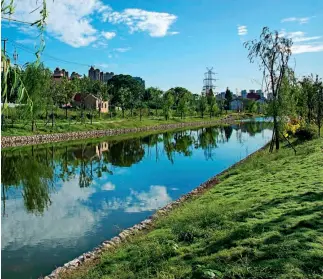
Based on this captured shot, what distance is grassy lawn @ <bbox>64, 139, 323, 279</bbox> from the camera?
631 cm

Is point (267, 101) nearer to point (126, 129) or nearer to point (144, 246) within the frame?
point (144, 246)

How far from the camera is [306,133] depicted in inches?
1201

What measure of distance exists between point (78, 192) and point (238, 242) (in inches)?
562

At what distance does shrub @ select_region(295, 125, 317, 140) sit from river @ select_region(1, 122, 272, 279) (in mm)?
6166

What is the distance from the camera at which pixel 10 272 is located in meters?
10.1

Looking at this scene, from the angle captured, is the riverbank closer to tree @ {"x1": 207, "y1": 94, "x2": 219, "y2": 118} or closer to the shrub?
tree @ {"x1": 207, "y1": 94, "x2": 219, "y2": 118}

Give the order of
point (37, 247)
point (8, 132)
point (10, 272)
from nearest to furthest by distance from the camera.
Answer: point (10, 272) → point (37, 247) → point (8, 132)

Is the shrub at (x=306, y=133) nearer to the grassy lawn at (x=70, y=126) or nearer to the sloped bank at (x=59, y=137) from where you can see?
the grassy lawn at (x=70, y=126)

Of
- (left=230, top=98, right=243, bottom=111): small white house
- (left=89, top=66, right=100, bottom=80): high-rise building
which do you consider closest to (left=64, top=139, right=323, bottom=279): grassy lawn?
(left=230, top=98, right=243, bottom=111): small white house

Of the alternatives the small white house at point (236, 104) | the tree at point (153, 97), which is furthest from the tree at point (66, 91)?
the small white house at point (236, 104)

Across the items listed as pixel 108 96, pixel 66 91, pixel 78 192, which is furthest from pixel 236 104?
pixel 78 192

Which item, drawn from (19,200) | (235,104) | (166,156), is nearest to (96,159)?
(166,156)

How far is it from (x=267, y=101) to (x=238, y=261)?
17496 mm

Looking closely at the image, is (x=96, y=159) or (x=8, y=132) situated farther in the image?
(x=8, y=132)
